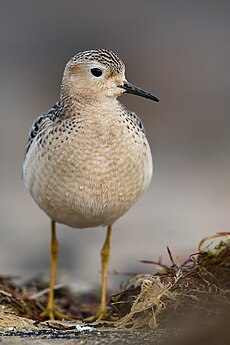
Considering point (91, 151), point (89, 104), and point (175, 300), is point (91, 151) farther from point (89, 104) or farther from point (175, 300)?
point (175, 300)

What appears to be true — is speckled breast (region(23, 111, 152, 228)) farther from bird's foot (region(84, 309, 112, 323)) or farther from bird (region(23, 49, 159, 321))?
bird's foot (region(84, 309, 112, 323))

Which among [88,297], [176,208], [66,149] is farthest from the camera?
[176,208]

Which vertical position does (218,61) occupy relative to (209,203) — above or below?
above

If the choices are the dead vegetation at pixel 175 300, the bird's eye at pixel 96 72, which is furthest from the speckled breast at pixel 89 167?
the dead vegetation at pixel 175 300

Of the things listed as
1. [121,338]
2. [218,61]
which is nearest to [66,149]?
[121,338]

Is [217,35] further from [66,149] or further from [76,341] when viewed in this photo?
[76,341]

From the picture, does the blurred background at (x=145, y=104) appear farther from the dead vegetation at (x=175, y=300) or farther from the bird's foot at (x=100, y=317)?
the dead vegetation at (x=175, y=300)

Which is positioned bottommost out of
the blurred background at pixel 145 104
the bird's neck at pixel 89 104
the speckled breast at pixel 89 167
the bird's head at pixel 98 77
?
the speckled breast at pixel 89 167
